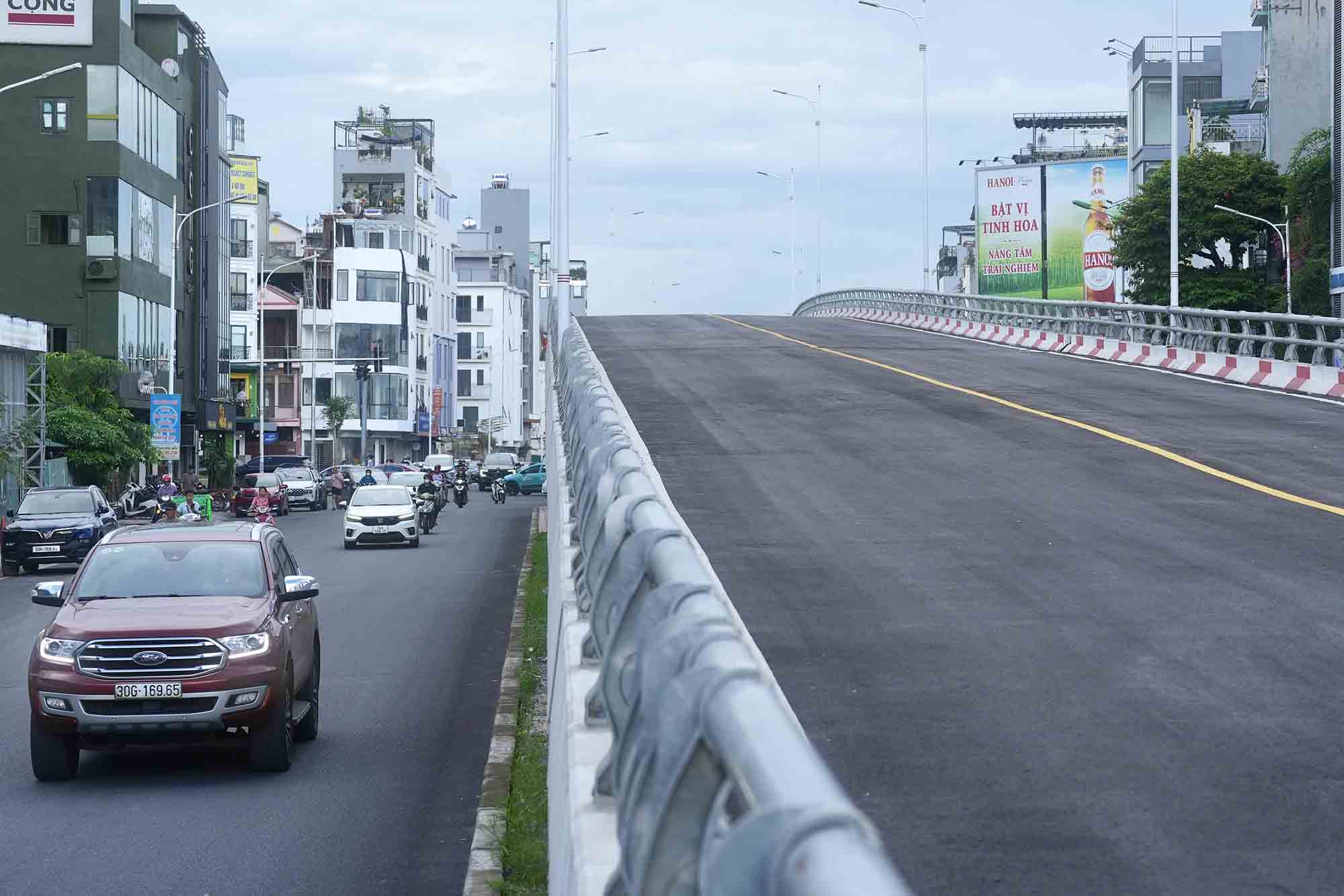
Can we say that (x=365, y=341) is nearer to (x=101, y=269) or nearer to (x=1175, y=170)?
(x=101, y=269)

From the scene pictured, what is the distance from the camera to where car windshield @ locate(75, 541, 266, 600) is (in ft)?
43.1

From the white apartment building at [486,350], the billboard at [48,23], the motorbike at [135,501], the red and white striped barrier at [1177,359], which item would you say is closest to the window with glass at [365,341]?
the white apartment building at [486,350]

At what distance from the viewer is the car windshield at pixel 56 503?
34.8 m

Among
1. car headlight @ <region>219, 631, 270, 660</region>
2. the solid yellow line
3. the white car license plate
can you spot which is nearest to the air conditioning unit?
the solid yellow line

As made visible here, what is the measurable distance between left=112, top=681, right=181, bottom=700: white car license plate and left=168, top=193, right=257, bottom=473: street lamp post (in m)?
50.5

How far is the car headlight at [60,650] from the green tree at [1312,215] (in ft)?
169

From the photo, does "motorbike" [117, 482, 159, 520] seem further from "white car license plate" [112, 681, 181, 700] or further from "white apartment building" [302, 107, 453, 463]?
"white apartment building" [302, 107, 453, 463]

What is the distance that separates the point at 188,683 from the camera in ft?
39.4

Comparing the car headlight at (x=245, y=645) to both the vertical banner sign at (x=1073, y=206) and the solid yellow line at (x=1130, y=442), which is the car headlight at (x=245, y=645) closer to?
the solid yellow line at (x=1130, y=442)

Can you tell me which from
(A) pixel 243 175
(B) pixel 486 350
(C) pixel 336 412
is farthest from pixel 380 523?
(B) pixel 486 350

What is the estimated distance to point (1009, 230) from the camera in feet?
332

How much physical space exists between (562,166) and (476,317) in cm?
10165

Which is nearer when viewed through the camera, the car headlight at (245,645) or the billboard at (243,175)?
the car headlight at (245,645)

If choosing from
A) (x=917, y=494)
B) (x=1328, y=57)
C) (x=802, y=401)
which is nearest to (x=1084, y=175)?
(x=1328, y=57)
